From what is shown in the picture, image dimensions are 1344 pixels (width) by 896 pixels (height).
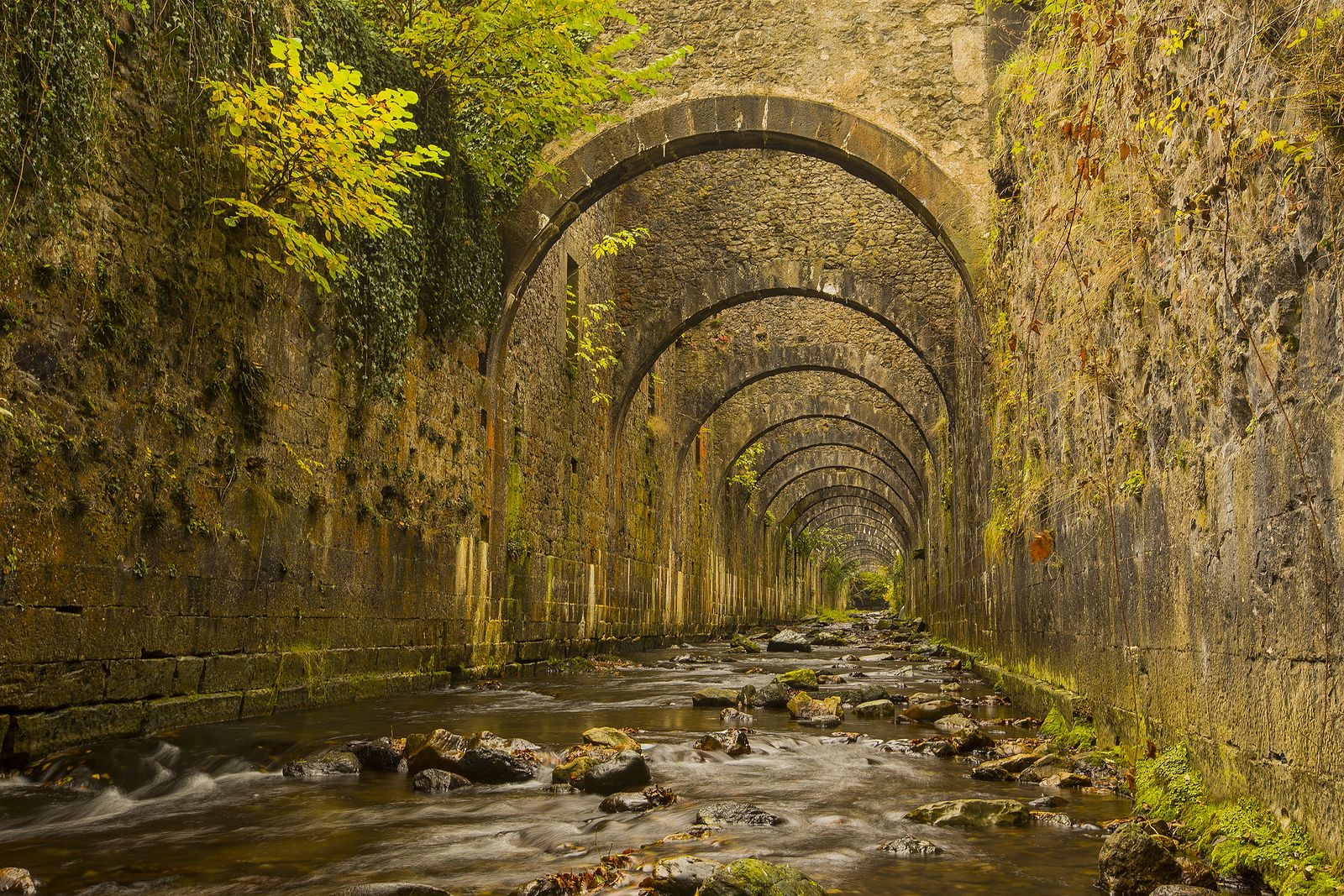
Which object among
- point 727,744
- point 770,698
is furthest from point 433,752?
point 770,698

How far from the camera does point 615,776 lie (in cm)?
465

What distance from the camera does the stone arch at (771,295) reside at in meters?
15.6

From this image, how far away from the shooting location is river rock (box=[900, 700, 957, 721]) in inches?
282

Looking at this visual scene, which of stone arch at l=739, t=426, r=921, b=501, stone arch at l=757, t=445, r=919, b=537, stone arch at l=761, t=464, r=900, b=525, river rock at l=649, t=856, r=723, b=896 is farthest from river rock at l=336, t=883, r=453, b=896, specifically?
stone arch at l=761, t=464, r=900, b=525

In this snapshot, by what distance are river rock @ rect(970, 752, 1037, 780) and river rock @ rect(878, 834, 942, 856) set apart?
147 cm

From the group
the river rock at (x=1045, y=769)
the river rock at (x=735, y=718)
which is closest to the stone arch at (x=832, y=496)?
the river rock at (x=735, y=718)

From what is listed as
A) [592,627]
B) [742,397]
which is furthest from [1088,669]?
[742,397]

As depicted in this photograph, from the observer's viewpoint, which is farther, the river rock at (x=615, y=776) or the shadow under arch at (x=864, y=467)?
the shadow under arch at (x=864, y=467)

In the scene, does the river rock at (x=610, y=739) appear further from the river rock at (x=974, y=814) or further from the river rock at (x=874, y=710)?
the river rock at (x=874, y=710)

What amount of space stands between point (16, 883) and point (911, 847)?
2.79 metres

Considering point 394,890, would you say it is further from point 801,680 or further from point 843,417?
point 843,417

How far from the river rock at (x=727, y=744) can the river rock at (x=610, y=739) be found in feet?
1.42

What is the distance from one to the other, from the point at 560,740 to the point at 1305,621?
4303 mm

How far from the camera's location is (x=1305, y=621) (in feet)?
8.59
